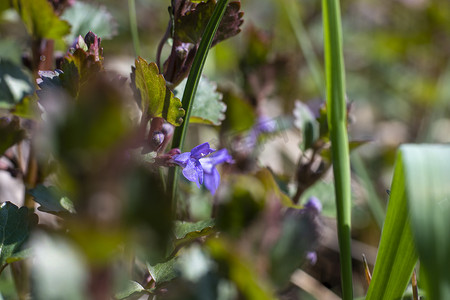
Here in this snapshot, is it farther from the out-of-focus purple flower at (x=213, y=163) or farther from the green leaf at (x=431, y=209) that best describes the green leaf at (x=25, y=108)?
the green leaf at (x=431, y=209)

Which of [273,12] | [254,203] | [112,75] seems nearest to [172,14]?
[112,75]

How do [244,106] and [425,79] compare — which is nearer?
[244,106]

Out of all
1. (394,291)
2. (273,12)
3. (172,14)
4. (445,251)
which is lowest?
(394,291)

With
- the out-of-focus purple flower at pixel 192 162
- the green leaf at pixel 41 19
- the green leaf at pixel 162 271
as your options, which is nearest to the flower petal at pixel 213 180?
the out-of-focus purple flower at pixel 192 162

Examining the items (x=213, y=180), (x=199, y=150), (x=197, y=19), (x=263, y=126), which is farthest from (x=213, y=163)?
(x=263, y=126)

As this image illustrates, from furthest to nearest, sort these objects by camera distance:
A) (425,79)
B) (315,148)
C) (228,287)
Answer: (425,79) → (315,148) → (228,287)

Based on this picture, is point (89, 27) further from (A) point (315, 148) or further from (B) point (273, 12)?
(B) point (273, 12)
